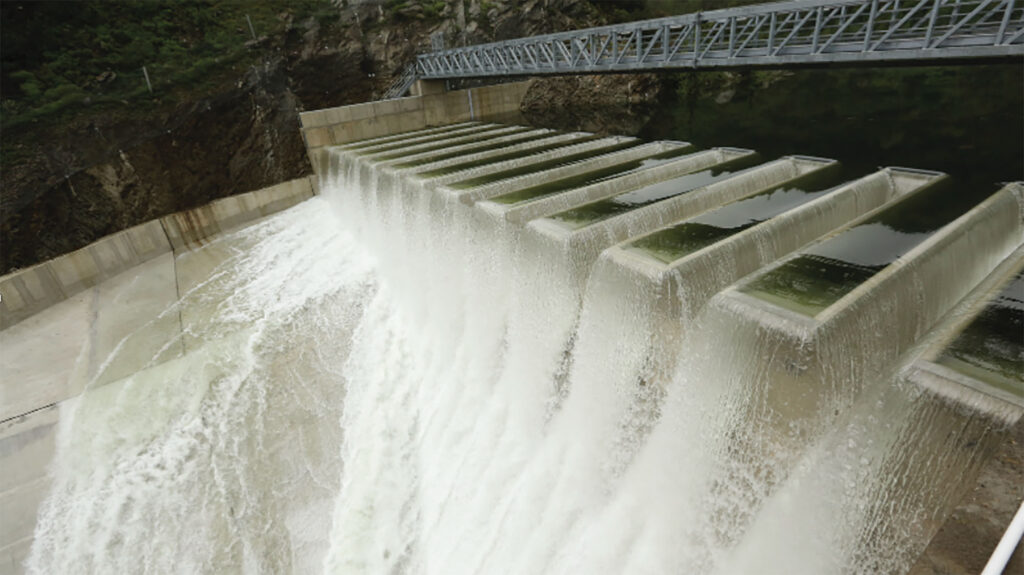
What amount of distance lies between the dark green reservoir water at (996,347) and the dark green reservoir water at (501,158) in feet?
31.0

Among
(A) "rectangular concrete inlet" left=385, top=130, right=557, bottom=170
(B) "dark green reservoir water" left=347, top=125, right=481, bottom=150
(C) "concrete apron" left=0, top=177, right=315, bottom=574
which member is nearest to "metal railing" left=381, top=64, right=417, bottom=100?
(B) "dark green reservoir water" left=347, top=125, right=481, bottom=150

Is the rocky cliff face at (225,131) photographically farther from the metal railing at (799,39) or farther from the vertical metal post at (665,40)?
the vertical metal post at (665,40)

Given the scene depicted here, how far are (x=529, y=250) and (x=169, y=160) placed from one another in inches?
574

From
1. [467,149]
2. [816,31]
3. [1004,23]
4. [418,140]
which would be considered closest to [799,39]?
[816,31]

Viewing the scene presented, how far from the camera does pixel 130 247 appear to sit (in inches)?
534

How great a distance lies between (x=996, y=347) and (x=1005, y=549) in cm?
257

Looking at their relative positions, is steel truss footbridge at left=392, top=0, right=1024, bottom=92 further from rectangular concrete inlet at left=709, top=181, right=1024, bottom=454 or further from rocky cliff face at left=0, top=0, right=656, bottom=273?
rocky cliff face at left=0, top=0, right=656, bottom=273

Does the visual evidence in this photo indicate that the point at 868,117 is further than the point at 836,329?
Yes

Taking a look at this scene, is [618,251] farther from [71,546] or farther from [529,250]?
[71,546]

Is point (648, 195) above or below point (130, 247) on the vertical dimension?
above

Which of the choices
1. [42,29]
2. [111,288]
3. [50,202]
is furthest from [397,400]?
[42,29]

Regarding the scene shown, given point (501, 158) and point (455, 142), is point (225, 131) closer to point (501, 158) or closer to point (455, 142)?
point (455, 142)

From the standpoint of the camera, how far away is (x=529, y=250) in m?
7.20

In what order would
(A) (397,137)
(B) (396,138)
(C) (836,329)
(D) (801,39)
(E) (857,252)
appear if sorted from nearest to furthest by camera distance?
(C) (836,329) → (E) (857,252) → (D) (801,39) → (B) (396,138) → (A) (397,137)
